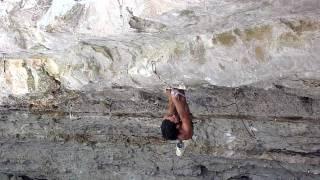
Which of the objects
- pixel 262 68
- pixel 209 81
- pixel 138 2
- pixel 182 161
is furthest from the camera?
pixel 182 161

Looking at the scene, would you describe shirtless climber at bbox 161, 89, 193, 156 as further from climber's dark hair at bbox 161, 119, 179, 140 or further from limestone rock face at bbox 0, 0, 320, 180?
limestone rock face at bbox 0, 0, 320, 180

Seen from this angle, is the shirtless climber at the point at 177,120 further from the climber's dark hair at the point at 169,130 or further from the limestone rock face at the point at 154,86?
the limestone rock face at the point at 154,86

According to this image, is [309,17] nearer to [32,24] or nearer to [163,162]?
[32,24]

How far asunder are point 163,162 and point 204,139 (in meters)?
0.82

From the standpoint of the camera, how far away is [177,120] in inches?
157

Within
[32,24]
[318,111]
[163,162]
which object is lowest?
[163,162]

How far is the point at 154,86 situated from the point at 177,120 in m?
0.43

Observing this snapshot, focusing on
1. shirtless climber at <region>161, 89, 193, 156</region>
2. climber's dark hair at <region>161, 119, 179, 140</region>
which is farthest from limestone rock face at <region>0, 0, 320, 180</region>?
climber's dark hair at <region>161, 119, 179, 140</region>

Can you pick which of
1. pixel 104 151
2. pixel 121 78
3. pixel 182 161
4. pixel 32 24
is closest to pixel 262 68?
pixel 121 78

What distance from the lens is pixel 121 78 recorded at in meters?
4.18

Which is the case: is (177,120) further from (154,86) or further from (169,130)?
(154,86)

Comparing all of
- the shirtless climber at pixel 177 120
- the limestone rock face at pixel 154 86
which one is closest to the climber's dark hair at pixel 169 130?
the shirtless climber at pixel 177 120

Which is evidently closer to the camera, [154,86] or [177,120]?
[177,120]

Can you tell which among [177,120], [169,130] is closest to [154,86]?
[177,120]
